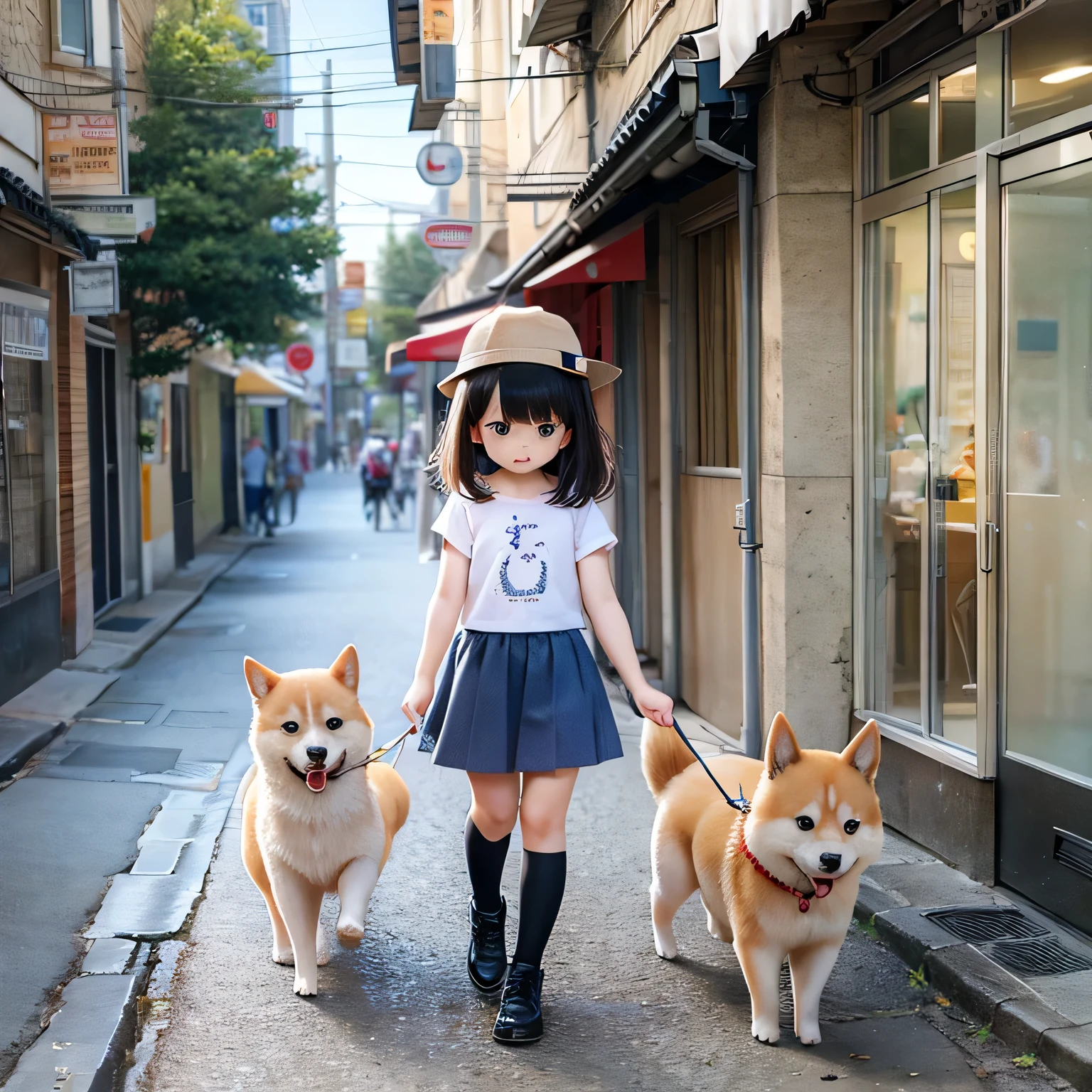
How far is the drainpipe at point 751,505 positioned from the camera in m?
A: 6.35

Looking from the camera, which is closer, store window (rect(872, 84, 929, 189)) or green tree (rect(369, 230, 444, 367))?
store window (rect(872, 84, 929, 189))

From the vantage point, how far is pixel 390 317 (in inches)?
2256

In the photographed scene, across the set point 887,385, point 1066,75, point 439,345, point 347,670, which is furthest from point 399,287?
point 347,670

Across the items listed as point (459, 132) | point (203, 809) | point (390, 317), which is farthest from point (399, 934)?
point (390, 317)

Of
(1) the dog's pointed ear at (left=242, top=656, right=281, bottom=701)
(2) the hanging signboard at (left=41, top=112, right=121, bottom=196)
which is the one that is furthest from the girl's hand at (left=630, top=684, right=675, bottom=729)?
(2) the hanging signboard at (left=41, top=112, right=121, bottom=196)

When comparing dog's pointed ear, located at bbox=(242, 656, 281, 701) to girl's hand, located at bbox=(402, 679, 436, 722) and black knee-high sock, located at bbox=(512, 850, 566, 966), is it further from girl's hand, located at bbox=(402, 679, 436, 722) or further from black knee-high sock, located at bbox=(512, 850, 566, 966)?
black knee-high sock, located at bbox=(512, 850, 566, 966)

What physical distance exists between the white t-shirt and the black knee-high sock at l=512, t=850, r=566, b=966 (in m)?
0.70

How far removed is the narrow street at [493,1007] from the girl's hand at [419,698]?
3.15 ft

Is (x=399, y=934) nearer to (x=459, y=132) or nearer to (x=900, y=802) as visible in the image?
(x=900, y=802)

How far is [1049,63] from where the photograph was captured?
4.60 m

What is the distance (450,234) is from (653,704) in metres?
8.07

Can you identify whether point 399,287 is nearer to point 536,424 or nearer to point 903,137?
point 903,137

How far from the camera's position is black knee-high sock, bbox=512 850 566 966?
3844 mm

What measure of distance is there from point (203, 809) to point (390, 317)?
172 feet
